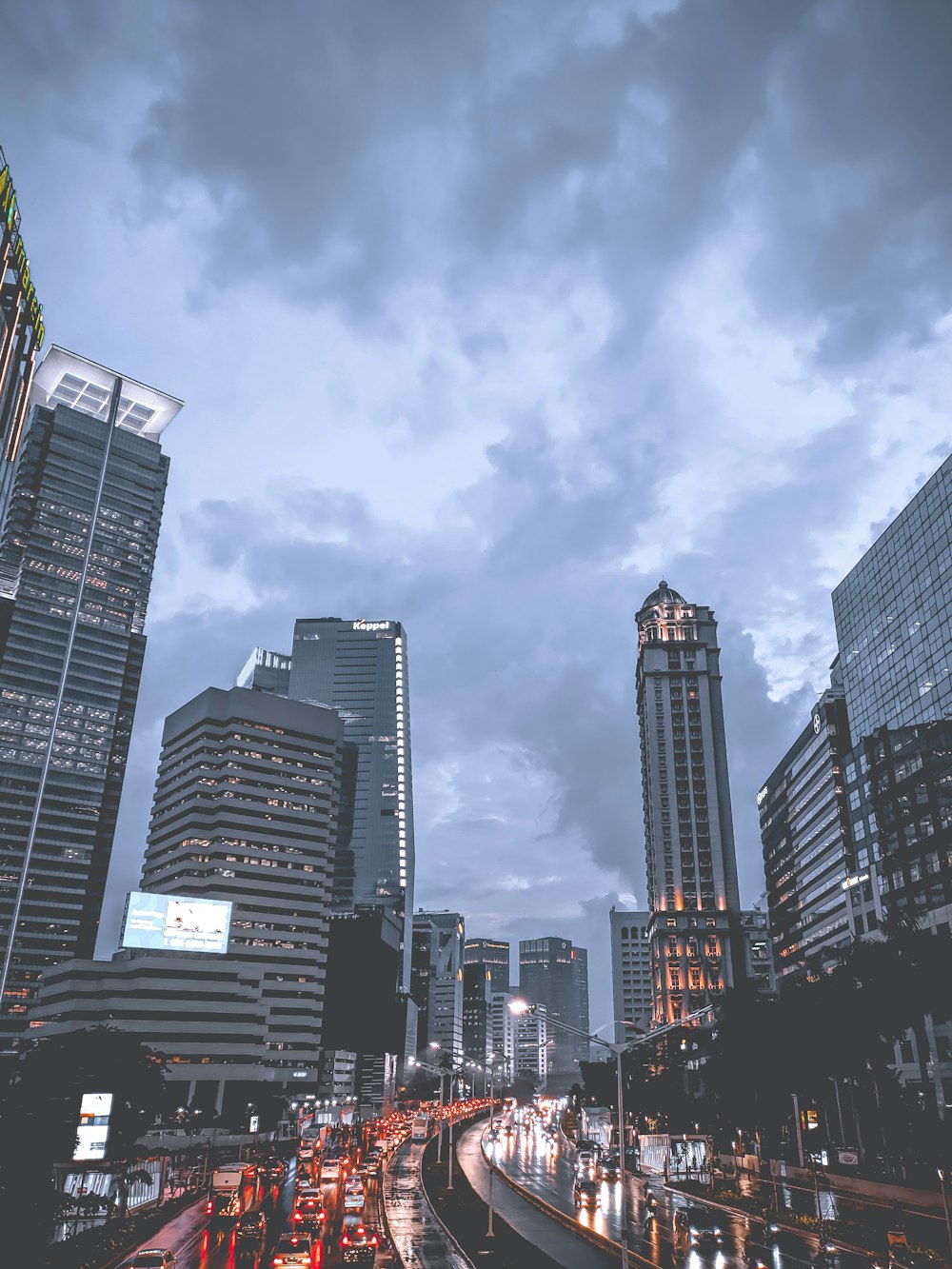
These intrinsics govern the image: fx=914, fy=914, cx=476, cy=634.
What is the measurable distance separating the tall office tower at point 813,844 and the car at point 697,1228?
288 ft

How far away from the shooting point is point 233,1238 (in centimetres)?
4750

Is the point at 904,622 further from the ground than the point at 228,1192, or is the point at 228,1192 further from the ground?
the point at 904,622

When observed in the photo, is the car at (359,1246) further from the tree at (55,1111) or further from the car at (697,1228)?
the car at (697,1228)

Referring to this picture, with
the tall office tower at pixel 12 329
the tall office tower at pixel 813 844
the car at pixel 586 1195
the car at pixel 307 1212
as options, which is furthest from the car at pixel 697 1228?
the tall office tower at pixel 12 329

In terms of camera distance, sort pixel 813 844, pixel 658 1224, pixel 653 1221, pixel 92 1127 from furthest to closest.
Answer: pixel 813 844 < pixel 92 1127 < pixel 658 1224 < pixel 653 1221

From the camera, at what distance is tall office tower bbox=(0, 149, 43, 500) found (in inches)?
3903

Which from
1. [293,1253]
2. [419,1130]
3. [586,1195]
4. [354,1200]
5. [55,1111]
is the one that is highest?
[55,1111]

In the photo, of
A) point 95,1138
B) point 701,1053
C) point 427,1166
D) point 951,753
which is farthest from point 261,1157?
point 701,1053

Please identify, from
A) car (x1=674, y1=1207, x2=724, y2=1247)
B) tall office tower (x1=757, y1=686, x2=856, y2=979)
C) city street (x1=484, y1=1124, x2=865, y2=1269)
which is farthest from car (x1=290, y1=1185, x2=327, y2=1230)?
tall office tower (x1=757, y1=686, x2=856, y2=979)

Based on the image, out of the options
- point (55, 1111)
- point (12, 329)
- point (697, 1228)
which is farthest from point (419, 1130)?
point (12, 329)

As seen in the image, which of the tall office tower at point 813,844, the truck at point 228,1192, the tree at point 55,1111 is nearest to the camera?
the tree at point 55,1111

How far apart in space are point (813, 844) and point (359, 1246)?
137 m

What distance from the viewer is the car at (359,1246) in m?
40.7

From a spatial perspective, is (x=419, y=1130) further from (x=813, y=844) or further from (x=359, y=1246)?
(x=359, y=1246)
